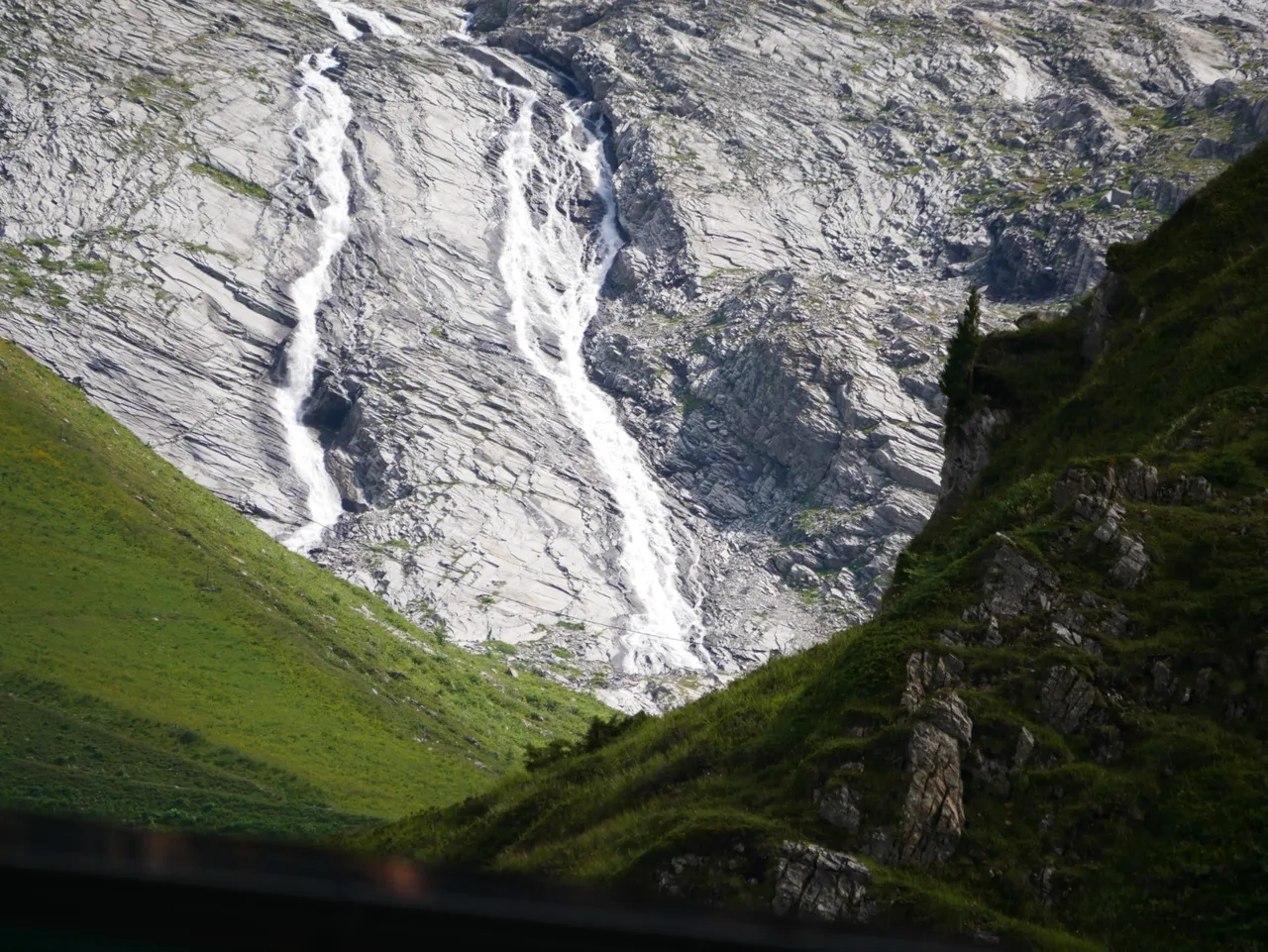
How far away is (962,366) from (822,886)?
83.7ft

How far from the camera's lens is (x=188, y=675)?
362ft

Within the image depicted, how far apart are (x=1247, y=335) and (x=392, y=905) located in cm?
3043

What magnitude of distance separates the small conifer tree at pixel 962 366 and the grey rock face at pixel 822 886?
24.0 meters

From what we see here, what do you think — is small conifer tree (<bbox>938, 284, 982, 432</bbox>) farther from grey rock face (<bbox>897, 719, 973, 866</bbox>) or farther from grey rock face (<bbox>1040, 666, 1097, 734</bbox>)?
grey rock face (<bbox>897, 719, 973, 866</bbox>)

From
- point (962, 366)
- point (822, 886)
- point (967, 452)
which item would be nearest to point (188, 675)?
point (967, 452)

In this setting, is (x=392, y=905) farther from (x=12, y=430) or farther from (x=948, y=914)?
(x=12, y=430)

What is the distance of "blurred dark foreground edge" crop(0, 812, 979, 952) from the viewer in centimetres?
477

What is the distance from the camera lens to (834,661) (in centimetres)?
2488

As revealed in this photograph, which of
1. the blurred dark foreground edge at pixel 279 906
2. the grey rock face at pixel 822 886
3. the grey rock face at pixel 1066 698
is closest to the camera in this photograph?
the blurred dark foreground edge at pixel 279 906

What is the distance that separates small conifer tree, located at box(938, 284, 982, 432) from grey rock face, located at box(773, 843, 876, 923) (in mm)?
23993

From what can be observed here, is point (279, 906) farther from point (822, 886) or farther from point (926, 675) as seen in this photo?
point (926, 675)

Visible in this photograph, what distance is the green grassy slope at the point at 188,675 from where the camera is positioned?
9162 cm

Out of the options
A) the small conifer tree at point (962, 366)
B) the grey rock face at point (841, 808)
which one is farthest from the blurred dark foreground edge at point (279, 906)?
the small conifer tree at point (962, 366)

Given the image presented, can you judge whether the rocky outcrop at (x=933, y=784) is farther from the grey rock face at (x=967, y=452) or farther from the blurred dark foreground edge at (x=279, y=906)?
the grey rock face at (x=967, y=452)
